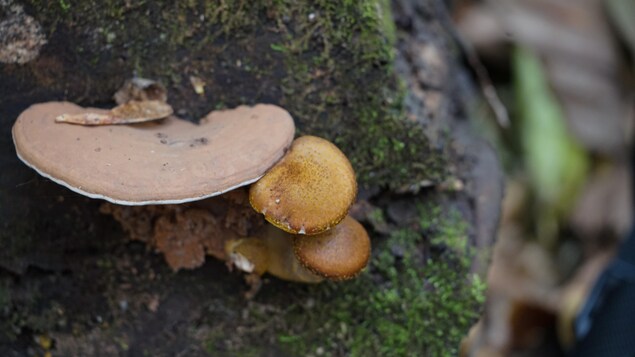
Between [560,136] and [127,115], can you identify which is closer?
[127,115]

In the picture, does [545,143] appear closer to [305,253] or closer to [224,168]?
[305,253]

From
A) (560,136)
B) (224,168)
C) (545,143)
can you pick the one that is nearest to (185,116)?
(224,168)

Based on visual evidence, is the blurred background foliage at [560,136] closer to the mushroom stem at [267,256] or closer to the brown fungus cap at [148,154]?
the mushroom stem at [267,256]

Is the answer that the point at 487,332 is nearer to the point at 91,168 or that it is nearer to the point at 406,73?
the point at 406,73

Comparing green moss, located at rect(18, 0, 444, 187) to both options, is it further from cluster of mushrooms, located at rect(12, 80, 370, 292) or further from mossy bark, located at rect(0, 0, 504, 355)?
cluster of mushrooms, located at rect(12, 80, 370, 292)

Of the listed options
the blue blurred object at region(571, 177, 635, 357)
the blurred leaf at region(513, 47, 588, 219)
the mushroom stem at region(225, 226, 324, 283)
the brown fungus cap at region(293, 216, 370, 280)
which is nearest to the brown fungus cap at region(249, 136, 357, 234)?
the brown fungus cap at region(293, 216, 370, 280)

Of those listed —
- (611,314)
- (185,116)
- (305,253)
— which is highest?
(185,116)

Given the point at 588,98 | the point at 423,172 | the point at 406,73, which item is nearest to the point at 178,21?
the point at 406,73
